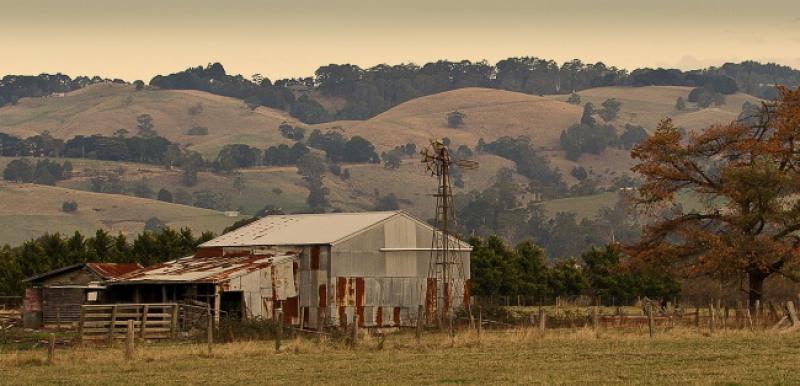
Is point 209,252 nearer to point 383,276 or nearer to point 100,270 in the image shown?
point 100,270

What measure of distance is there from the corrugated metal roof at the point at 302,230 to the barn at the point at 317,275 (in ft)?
0.27

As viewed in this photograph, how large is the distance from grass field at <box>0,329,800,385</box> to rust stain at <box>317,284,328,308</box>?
2146 centimetres

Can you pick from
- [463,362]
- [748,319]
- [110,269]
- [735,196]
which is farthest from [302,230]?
[463,362]

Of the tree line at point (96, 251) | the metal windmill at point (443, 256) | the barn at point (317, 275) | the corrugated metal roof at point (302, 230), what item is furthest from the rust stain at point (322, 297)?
the tree line at point (96, 251)

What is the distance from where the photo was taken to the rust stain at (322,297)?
237 feet

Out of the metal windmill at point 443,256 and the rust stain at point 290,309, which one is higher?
the metal windmill at point 443,256

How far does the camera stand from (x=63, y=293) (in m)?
77.4

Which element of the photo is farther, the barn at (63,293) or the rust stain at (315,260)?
the barn at (63,293)

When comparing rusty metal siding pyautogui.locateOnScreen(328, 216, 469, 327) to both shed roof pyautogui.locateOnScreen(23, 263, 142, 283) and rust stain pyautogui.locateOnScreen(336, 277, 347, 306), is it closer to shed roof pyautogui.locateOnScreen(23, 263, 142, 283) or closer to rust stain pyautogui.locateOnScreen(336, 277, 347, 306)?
rust stain pyautogui.locateOnScreen(336, 277, 347, 306)

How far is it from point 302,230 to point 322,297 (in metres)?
7.15

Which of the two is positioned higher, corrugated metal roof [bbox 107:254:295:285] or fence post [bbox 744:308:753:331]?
corrugated metal roof [bbox 107:254:295:285]

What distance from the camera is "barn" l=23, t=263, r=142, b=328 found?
7594 cm

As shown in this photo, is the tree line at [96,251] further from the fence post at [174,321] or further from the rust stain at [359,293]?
the fence post at [174,321]

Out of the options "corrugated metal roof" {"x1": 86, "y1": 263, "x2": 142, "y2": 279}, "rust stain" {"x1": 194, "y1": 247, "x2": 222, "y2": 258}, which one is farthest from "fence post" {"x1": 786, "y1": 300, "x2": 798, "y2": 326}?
"corrugated metal roof" {"x1": 86, "y1": 263, "x2": 142, "y2": 279}
